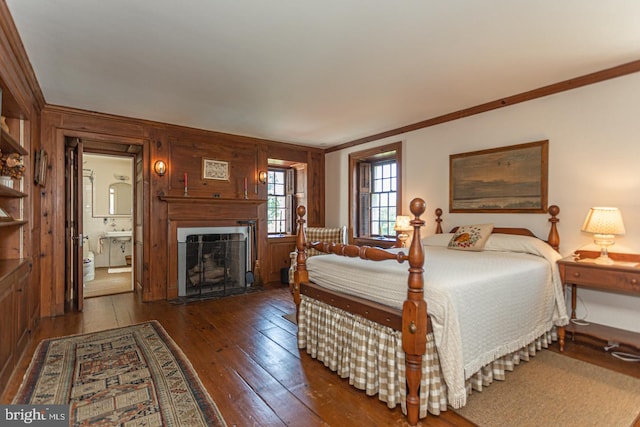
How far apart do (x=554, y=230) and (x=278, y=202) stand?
4317 millimetres

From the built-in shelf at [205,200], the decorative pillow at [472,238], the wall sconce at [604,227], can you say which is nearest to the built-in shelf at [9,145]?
the built-in shelf at [205,200]

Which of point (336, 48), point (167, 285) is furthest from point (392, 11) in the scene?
point (167, 285)

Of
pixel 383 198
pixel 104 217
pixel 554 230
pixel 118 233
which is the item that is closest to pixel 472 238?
pixel 554 230

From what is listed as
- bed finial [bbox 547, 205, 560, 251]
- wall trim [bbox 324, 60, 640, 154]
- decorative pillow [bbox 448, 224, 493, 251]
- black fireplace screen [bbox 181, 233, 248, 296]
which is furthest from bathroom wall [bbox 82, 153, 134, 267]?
bed finial [bbox 547, 205, 560, 251]

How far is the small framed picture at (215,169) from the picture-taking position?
16.5 ft

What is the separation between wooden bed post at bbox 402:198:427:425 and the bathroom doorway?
6526 millimetres

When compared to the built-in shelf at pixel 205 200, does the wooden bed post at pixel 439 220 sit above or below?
below

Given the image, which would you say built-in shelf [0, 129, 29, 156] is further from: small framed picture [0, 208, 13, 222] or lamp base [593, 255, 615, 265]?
lamp base [593, 255, 615, 265]

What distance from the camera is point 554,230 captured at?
10.7ft

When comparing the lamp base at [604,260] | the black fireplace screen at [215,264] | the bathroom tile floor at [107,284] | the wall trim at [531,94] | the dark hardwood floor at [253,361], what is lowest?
the bathroom tile floor at [107,284]

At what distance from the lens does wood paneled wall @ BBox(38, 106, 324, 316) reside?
12.9 ft

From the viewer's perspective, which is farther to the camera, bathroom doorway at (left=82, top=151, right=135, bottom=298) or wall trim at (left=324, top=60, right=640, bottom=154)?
bathroom doorway at (left=82, top=151, right=135, bottom=298)

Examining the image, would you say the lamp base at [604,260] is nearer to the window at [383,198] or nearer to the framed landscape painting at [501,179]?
the framed landscape painting at [501,179]

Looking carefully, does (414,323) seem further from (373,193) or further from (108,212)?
(108,212)
